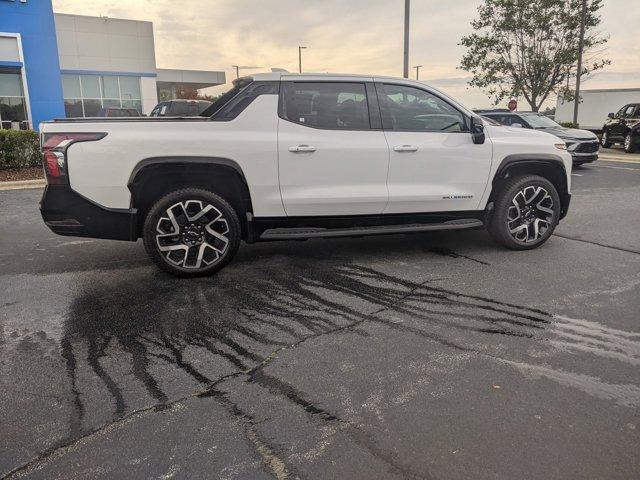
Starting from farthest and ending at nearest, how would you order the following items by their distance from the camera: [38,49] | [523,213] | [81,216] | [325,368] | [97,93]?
1. [97,93]
2. [38,49]
3. [523,213]
4. [81,216]
5. [325,368]

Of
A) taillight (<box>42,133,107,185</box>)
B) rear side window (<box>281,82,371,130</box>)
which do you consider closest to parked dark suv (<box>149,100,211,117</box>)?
rear side window (<box>281,82,371,130</box>)

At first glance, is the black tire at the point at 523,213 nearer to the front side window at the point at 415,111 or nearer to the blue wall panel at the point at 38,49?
the front side window at the point at 415,111

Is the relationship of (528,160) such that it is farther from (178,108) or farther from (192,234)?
(178,108)

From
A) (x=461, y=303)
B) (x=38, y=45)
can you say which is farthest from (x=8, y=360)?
(x=38, y=45)

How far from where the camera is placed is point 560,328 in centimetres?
378

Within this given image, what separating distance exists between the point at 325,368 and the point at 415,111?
3.13 metres

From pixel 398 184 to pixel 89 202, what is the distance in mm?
2899

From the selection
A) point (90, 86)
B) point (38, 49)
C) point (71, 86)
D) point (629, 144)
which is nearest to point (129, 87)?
point (90, 86)

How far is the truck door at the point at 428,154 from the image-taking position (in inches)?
204

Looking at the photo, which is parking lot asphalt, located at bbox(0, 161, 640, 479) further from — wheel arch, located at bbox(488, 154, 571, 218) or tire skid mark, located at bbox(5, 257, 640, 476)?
wheel arch, located at bbox(488, 154, 571, 218)

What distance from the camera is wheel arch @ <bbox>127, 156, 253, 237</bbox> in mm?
4562

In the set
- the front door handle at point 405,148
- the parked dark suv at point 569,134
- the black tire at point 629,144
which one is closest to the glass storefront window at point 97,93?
the parked dark suv at point 569,134

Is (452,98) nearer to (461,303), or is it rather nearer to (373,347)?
(461,303)

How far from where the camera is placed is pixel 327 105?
5055 millimetres
